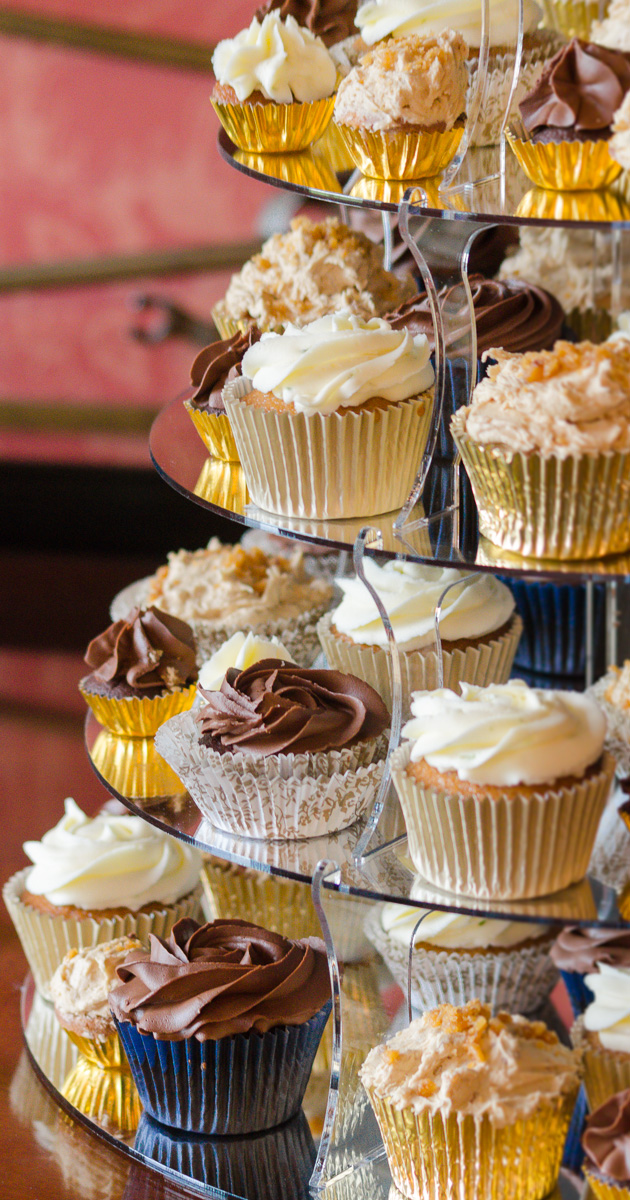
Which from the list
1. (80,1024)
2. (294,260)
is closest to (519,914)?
(80,1024)

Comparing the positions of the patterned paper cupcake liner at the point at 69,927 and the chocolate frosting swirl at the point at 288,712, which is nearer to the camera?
the chocolate frosting swirl at the point at 288,712

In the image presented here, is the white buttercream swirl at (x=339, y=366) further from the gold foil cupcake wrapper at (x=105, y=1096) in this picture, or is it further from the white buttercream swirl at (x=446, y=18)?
the gold foil cupcake wrapper at (x=105, y=1096)

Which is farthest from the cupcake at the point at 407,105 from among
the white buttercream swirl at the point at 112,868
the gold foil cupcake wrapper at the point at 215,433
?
the white buttercream swirl at the point at 112,868

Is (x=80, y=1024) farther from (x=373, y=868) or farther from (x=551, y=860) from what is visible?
(x=551, y=860)

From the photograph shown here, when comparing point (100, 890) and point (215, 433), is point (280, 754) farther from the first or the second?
point (100, 890)

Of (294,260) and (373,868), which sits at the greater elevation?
(294,260)

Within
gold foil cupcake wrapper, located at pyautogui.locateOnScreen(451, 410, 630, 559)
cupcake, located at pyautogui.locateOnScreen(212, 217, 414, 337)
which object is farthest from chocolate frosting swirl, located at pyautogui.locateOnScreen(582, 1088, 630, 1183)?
cupcake, located at pyautogui.locateOnScreen(212, 217, 414, 337)
